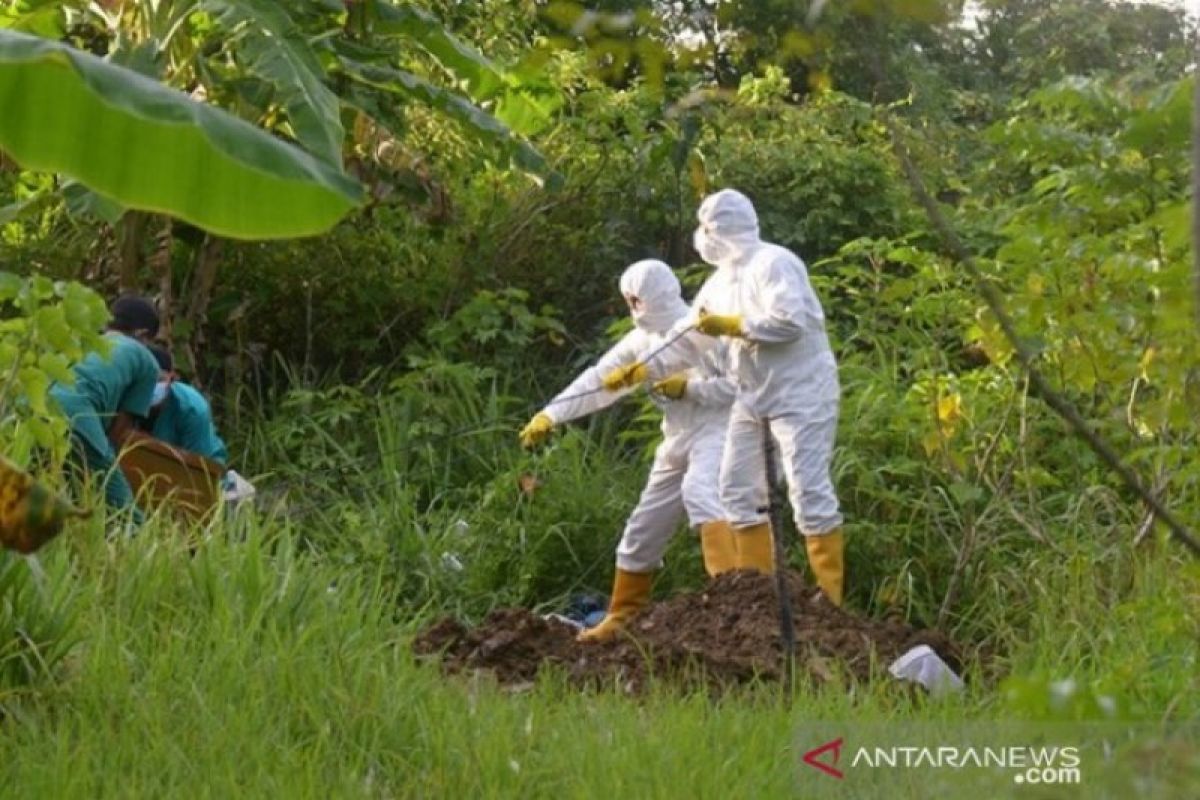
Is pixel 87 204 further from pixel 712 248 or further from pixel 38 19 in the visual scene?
pixel 712 248

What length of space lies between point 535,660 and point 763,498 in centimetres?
139

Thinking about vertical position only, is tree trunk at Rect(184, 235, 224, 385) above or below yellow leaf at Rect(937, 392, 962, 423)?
below

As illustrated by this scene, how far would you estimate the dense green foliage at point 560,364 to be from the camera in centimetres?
588

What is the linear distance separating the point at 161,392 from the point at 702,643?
260 centimetres

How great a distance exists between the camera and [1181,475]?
6242mm

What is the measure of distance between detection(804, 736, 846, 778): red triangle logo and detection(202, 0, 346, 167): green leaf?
11.8 feet

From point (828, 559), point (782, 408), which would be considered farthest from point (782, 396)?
point (828, 559)

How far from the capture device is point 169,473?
9.16m

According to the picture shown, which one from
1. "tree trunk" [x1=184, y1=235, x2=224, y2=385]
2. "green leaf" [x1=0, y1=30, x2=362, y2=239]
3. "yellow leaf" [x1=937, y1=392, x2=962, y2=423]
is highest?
"green leaf" [x1=0, y1=30, x2=362, y2=239]

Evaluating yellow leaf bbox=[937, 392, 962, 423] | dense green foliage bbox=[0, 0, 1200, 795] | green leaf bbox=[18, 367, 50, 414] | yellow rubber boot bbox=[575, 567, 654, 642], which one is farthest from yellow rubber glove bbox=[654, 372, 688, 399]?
green leaf bbox=[18, 367, 50, 414]

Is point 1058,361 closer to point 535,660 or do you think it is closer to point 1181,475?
point 1181,475

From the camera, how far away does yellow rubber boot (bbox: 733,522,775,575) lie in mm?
9586

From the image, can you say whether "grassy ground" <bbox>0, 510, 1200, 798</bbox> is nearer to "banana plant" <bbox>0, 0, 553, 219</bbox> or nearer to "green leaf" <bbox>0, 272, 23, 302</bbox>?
"green leaf" <bbox>0, 272, 23, 302</bbox>

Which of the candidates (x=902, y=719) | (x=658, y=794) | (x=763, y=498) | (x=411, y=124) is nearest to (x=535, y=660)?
(x=763, y=498)
